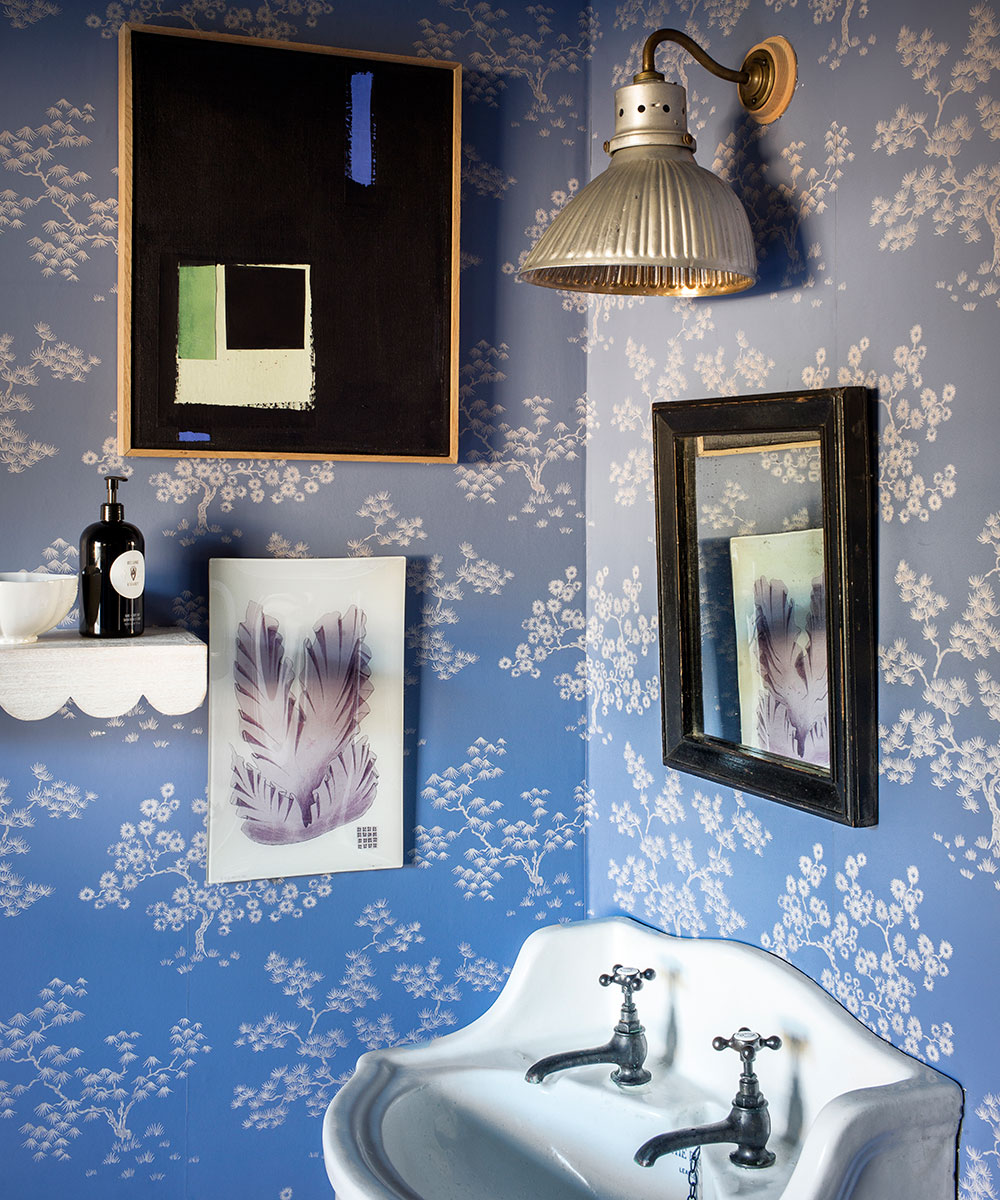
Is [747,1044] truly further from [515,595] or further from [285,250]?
[285,250]

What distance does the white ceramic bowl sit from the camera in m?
1.31

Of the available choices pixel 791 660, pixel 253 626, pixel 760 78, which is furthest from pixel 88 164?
pixel 791 660

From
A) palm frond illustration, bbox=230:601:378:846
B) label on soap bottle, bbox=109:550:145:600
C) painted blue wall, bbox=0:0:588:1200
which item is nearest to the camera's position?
label on soap bottle, bbox=109:550:145:600

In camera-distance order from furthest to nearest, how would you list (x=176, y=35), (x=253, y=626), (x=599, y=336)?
(x=599, y=336)
(x=253, y=626)
(x=176, y=35)

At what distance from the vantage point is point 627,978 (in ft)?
5.02

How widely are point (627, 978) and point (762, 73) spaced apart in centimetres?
120

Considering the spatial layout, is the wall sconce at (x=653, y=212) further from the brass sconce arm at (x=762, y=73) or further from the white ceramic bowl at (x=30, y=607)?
the white ceramic bowl at (x=30, y=607)

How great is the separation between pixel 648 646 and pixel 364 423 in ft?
1.76

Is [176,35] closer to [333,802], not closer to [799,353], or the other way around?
[799,353]

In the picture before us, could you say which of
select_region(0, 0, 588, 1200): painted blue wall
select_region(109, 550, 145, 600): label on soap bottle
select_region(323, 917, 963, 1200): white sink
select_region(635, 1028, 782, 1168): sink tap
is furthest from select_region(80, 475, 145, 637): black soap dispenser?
select_region(635, 1028, 782, 1168): sink tap

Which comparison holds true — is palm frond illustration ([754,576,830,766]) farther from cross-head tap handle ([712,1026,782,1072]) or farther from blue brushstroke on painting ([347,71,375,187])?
blue brushstroke on painting ([347,71,375,187])

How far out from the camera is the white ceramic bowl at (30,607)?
1311mm

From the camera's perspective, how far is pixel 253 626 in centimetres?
163

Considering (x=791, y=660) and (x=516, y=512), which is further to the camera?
(x=516, y=512)
